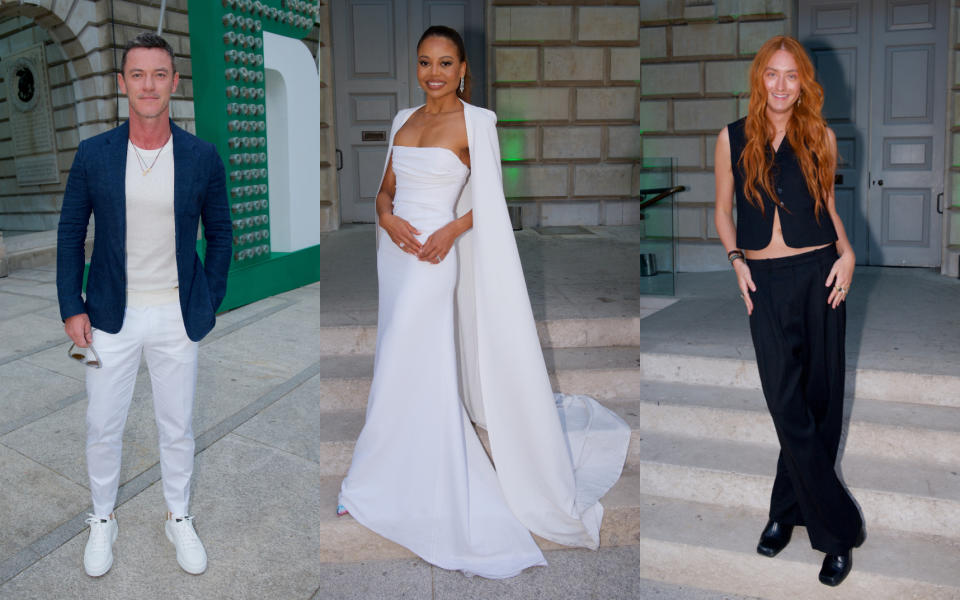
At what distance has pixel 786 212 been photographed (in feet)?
9.05

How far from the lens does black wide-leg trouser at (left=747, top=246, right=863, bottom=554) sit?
2771 millimetres

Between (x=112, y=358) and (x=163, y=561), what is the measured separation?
785 mm

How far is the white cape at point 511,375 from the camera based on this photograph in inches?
107

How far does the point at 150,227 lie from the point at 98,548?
3.83 ft

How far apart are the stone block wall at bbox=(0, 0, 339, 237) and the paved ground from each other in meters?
2.35

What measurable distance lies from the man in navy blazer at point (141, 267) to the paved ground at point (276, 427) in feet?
0.74

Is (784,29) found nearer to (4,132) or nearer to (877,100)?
(877,100)

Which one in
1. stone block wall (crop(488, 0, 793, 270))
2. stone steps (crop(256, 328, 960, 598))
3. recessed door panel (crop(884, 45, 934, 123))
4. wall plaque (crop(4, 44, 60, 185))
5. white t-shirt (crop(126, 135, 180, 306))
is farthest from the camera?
wall plaque (crop(4, 44, 60, 185))

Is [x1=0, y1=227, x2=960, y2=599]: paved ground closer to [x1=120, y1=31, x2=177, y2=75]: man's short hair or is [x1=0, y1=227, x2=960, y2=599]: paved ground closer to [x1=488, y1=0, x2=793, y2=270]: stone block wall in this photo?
[x1=488, y1=0, x2=793, y2=270]: stone block wall

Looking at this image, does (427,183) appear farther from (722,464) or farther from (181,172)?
(722,464)

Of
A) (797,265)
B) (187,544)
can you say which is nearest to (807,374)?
(797,265)

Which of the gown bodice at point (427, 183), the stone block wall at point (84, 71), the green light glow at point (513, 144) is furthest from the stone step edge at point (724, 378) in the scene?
the green light glow at point (513, 144)

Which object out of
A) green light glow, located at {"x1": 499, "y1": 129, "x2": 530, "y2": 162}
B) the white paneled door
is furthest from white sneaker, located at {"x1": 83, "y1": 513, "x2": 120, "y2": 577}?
green light glow, located at {"x1": 499, "y1": 129, "x2": 530, "y2": 162}

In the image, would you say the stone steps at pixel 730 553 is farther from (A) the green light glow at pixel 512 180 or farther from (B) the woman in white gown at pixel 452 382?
(A) the green light glow at pixel 512 180
